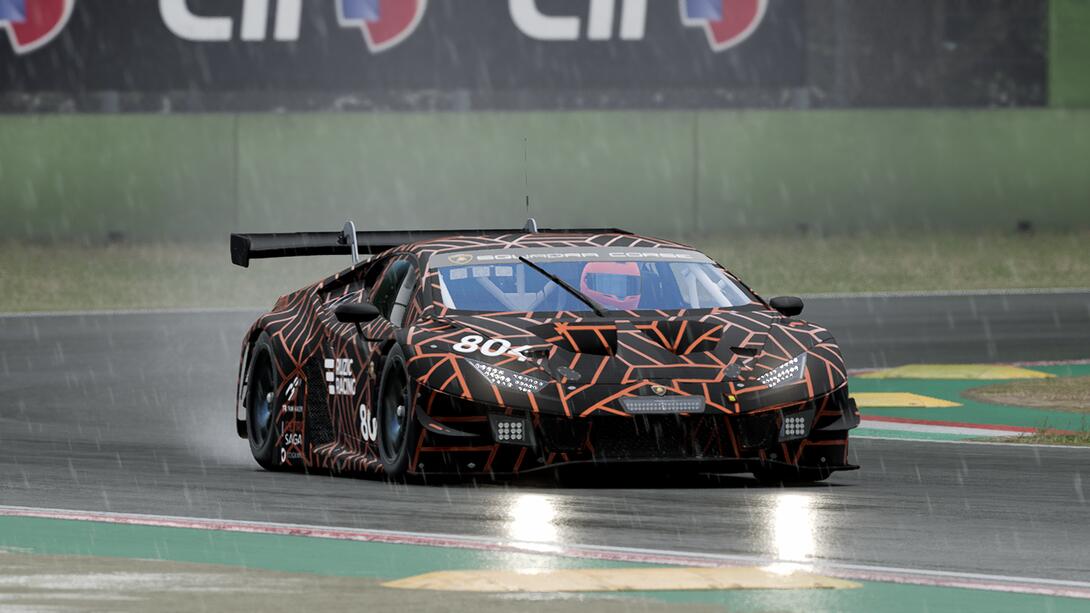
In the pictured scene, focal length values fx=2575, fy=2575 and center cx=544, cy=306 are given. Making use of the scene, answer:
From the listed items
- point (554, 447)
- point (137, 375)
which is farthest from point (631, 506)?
point (137, 375)

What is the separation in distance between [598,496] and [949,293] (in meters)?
19.9

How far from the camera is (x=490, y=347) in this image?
453 inches

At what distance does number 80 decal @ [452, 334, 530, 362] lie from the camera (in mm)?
11484

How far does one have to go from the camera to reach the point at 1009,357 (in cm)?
2238

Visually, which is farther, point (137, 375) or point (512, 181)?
point (512, 181)

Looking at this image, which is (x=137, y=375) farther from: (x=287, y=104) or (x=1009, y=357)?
(x=287, y=104)

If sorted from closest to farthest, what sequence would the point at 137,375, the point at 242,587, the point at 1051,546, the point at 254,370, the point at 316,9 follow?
the point at 242,587 < the point at 1051,546 < the point at 254,370 < the point at 137,375 < the point at 316,9

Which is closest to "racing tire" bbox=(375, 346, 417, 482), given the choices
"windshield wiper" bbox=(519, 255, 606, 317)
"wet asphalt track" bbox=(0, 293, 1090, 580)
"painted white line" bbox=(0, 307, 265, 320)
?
"wet asphalt track" bbox=(0, 293, 1090, 580)

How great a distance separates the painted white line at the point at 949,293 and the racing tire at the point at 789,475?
57.2 feet

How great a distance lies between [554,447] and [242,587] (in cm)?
309

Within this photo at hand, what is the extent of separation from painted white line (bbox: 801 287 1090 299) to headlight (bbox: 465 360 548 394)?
731 inches

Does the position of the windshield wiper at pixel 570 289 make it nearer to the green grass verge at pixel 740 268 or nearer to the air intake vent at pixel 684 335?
the air intake vent at pixel 684 335

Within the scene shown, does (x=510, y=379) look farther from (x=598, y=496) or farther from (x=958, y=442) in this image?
(x=958, y=442)

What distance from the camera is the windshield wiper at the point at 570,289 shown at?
1198 centimetres
